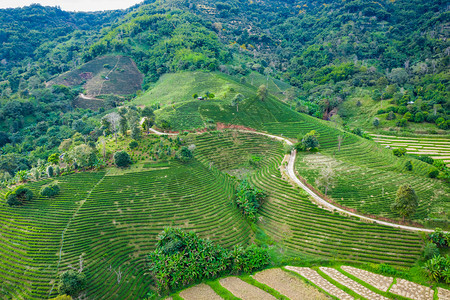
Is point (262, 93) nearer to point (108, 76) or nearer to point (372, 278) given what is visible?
point (372, 278)

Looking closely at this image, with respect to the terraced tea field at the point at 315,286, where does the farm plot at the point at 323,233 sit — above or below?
above

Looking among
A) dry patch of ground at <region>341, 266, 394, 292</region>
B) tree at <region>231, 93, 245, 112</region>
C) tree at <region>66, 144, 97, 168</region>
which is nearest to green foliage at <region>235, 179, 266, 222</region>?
dry patch of ground at <region>341, 266, 394, 292</region>

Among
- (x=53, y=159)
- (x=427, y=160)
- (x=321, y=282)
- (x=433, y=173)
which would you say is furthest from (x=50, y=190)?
(x=427, y=160)

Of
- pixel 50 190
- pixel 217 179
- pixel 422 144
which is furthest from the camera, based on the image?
pixel 422 144

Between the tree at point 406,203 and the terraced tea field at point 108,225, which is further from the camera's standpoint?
the tree at point 406,203

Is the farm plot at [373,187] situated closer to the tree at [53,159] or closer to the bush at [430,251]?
the bush at [430,251]

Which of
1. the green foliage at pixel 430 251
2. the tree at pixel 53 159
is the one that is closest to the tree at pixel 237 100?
the tree at pixel 53 159

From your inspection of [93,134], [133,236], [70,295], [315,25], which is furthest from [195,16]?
[70,295]
